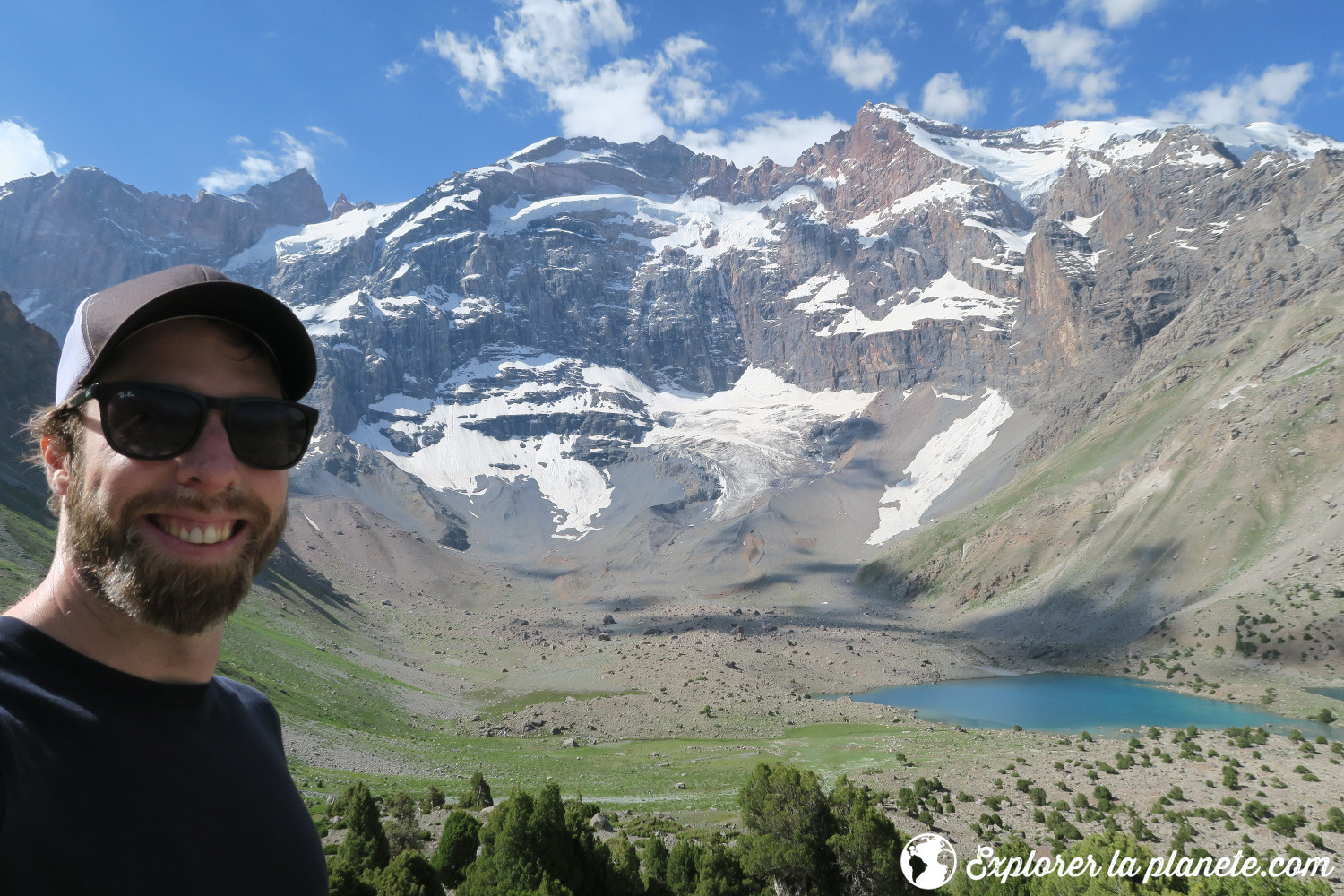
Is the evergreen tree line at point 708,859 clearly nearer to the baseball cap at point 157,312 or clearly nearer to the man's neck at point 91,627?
the man's neck at point 91,627

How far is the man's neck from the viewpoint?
6.32 feet

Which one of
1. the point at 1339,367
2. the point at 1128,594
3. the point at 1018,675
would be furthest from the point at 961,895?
the point at 1339,367

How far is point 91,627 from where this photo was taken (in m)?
1.96

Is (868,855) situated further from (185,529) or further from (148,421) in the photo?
(148,421)

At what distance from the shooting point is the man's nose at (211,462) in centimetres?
208

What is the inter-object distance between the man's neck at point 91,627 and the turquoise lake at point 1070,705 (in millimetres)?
62612

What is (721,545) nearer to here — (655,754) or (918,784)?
(655,754)

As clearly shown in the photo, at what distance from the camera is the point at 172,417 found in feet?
7.01

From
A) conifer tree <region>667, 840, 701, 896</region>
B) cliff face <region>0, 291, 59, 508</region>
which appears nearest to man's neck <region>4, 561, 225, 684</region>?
conifer tree <region>667, 840, 701, 896</region>

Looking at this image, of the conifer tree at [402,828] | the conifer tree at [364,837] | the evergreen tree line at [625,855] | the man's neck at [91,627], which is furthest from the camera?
the conifer tree at [402,828]

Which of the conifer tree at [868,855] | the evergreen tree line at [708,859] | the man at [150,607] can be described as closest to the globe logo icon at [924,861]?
the evergreen tree line at [708,859]

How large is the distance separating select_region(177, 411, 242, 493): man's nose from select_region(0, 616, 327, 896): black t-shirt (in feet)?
1.74

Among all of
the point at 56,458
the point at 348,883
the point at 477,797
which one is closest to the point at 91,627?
the point at 56,458

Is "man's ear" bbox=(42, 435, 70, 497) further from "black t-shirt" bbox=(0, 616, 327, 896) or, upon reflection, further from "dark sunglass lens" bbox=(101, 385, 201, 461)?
"black t-shirt" bbox=(0, 616, 327, 896)
